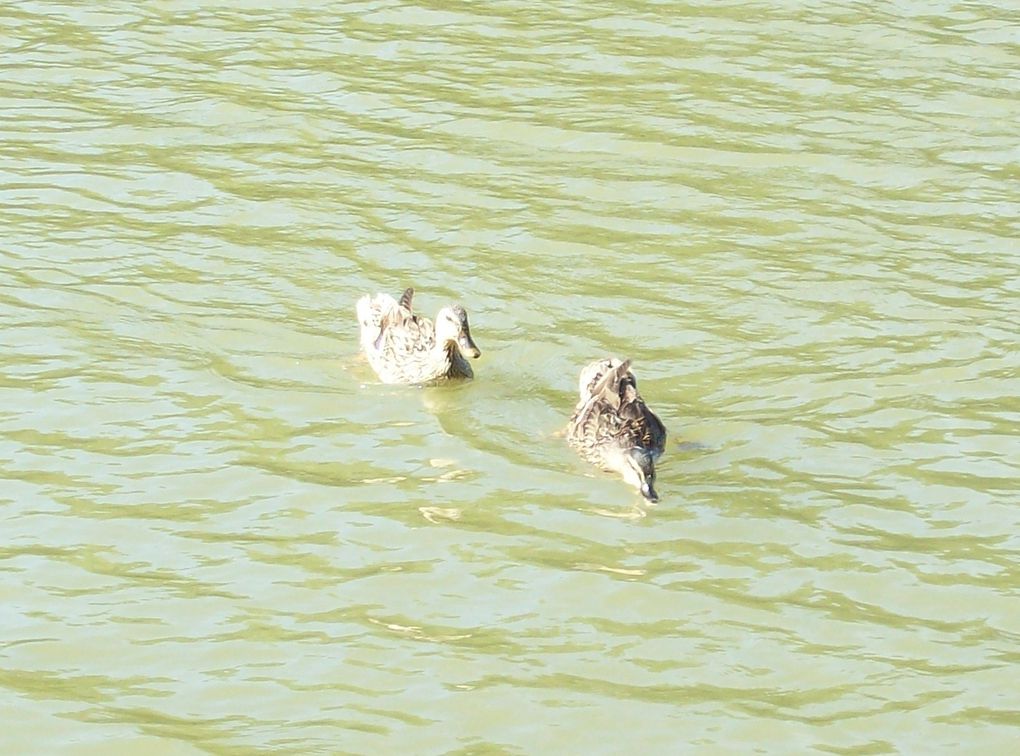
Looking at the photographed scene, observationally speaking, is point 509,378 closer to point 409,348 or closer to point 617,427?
point 409,348

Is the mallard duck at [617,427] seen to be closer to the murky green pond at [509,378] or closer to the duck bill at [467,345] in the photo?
the murky green pond at [509,378]

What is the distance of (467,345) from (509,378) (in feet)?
2.30

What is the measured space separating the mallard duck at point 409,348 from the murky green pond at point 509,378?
183 millimetres

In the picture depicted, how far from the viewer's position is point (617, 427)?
10406mm

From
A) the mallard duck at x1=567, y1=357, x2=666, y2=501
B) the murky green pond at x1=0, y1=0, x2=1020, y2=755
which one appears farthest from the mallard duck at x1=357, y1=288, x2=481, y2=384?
the mallard duck at x1=567, y1=357, x2=666, y2=501

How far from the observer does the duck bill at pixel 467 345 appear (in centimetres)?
1143

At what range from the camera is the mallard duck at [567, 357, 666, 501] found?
10.3 meters

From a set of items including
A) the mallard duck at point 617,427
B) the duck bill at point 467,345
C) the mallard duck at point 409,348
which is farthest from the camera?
the mallard duck at point 409,348

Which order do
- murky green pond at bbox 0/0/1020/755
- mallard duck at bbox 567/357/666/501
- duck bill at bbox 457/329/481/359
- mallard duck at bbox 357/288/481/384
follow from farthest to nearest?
mallard duck at bbox 357/288/481/384 → duck bill at bbox 457/329/481/359 → mallard duck at bbox 567/357/666/501 → murky green pond at bbox 0/0/1020/755

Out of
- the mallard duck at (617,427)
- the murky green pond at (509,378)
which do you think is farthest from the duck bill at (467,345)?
the mallard duck at (617,427)

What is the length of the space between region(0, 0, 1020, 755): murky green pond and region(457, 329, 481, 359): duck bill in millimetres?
439

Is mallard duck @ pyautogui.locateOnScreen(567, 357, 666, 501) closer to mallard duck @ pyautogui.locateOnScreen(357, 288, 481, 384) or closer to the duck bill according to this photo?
the duck bill

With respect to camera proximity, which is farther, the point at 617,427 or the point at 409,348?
the point at 409,348

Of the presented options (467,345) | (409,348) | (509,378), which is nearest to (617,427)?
(467,345)
